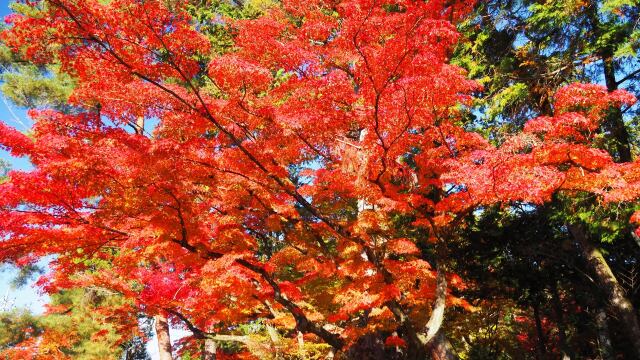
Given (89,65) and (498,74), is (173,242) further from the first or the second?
(498,74)

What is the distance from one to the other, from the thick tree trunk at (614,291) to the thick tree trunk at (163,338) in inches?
486

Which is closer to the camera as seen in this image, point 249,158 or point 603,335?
point 249,158

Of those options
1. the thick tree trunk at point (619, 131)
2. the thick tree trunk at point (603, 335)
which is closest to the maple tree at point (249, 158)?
the thick tree trunk at point (619, 131)

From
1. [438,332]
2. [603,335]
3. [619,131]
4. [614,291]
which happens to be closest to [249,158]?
[438,332]

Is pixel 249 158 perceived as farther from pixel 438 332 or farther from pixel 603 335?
pixel 603 335

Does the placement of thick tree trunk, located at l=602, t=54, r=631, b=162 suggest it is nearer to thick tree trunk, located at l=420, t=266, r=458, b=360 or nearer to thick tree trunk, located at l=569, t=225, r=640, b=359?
thick tree trunk, located at l=569, t=225, r=640, b=359

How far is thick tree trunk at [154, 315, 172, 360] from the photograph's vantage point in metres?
12.9

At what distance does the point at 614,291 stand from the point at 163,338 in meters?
13.0

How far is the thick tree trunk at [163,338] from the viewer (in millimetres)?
12945

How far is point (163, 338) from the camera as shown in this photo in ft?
43.0

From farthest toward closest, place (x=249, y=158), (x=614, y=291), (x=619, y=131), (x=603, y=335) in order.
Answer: (x=603, y=335)
(x=614, y=291)
(x=619, y=131)
(x=249, y=158)

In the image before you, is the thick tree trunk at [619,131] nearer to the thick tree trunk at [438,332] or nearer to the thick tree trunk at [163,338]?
the thick tree trunk at [438,332]

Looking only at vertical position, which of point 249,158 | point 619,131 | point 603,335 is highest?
point 249,158

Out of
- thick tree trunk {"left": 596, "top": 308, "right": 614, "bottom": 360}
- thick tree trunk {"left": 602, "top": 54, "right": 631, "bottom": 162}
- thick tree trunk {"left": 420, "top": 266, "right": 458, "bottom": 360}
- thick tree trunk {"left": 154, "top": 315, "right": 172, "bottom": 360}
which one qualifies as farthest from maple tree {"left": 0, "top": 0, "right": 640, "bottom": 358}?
thick tree trunk {"left": 596, "top": 308, "right": 614, "bottom": 360}
